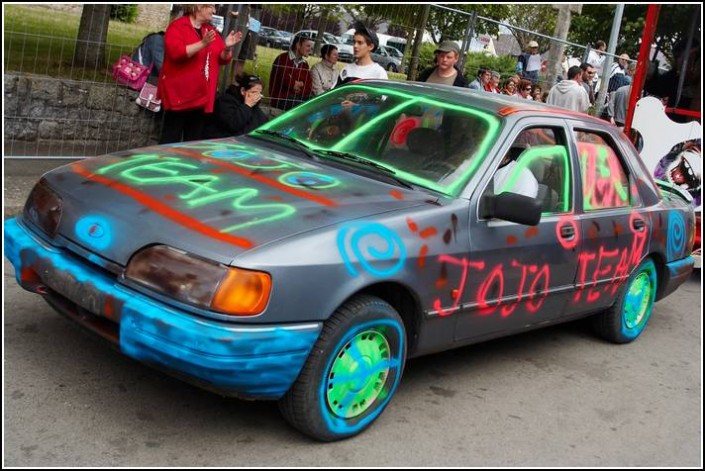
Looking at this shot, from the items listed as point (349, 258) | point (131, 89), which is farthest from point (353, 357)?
point (131, 89)

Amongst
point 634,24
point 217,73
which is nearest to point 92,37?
point 217,73

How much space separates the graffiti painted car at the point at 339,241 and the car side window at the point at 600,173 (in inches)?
0.6

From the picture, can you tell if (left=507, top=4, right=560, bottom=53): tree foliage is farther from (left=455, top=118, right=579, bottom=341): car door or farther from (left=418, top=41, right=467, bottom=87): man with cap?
(left=455, top=118, right=579, bottom=341): car door

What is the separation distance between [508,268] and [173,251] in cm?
186

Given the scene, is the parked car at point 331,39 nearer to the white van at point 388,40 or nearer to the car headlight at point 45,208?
the white van at point 388,40

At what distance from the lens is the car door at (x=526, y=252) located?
4397 millimetres

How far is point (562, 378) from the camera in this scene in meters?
5.30

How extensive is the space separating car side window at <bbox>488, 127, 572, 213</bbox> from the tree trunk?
5.13 metres

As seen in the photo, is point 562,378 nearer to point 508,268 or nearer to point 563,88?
point 508,268

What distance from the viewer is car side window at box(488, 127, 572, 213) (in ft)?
15.4

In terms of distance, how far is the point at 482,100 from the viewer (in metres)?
5.02

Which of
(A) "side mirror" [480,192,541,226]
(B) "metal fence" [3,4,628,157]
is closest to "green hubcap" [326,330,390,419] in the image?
(A) "side mirror" [480,192,541,226]

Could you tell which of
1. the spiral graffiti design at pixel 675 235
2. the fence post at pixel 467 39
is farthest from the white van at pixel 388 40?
the spiral graffiti design at pixel 675 235

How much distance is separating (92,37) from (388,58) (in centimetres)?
414
